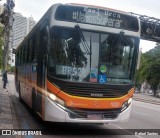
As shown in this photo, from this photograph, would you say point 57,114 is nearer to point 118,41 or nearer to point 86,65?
point 86,65

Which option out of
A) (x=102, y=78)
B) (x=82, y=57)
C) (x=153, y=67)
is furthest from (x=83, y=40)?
(x=153, y=67)

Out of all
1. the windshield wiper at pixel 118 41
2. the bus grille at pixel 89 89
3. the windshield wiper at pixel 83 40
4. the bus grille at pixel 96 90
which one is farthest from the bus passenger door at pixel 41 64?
the windshield wiper at pixel 118 41

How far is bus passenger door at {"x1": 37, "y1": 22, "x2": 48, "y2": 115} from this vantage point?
10.5 m

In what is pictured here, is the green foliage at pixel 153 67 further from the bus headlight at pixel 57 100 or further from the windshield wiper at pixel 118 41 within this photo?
the bus headlight at pixel 57 100

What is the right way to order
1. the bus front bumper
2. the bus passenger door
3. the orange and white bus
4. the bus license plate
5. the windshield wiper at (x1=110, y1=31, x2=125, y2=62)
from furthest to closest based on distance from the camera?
1. the bus passenger door
2. the windshield wiper at (x1=110, y1=31, x2=125, y2=62)
3. the bus license plate
4. the orange and white bus
5. the bus front bumper

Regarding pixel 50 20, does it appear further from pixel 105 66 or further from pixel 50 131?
pixel 50 131

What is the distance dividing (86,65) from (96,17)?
1.43 m

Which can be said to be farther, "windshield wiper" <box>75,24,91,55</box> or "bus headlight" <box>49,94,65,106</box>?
"windshield wiper" <box>75,24,91,55</box>

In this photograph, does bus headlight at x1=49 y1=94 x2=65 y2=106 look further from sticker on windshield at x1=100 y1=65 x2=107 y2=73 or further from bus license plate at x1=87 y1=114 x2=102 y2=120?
sticker on windshield at x1=100 y1=65 x2=107 y2=73

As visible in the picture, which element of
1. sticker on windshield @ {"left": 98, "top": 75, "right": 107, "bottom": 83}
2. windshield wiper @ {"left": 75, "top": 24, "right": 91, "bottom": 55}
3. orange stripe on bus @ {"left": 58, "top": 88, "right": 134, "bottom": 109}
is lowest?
orange stripe on bus @ {"left": 58, "top": 88, "right": 134, "bottom": 109}

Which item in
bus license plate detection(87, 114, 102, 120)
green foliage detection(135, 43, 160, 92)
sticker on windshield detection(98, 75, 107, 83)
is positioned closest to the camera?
bus license plate detection(87, 114, 102, 120)

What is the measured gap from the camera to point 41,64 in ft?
36.2

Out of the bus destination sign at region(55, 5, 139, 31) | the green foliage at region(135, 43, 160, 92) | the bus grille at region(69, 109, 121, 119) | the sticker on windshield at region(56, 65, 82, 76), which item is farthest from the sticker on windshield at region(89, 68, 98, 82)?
the green foliage at region(135, 43, 160, 92)

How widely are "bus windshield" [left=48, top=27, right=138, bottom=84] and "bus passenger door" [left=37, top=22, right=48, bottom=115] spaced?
46 cm
